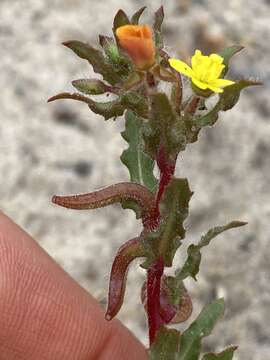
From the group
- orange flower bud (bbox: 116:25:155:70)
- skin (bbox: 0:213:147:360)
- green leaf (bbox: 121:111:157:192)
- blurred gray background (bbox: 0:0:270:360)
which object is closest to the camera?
orange flower bud (bbox: 116:25:155:70)

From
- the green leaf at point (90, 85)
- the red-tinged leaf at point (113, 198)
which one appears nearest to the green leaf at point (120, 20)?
the green leaf at point (90, 85)

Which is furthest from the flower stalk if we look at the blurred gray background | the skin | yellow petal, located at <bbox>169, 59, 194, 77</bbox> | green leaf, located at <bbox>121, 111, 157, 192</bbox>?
the blurred gray background

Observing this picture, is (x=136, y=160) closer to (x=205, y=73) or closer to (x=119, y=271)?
(x=119, y=271)

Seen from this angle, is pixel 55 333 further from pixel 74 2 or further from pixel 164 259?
pixel 74 2

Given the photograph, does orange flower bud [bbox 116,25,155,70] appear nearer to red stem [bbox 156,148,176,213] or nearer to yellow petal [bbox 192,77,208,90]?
yellow petal [bbox 192,77,208,90]

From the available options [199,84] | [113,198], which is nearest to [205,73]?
[199,84]
